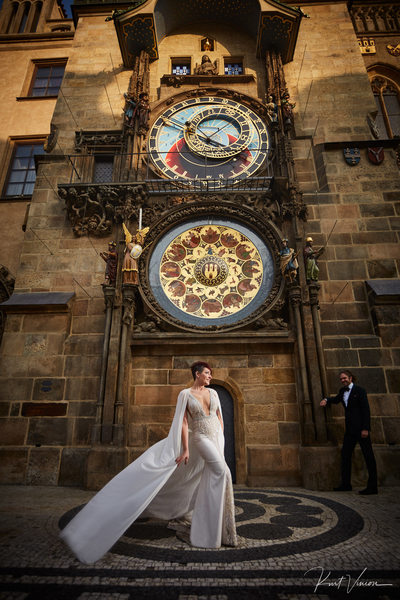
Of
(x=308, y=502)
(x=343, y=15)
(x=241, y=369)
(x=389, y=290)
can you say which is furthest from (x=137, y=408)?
(x=343, y=15)

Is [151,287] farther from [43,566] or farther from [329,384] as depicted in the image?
[43,566]

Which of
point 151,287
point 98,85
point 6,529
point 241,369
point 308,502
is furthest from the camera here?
point 98,85

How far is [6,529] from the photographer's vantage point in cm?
315

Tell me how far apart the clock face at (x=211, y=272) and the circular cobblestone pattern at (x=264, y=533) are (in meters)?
3.80

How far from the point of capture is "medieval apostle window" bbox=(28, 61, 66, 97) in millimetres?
13781

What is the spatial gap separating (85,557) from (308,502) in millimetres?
3149

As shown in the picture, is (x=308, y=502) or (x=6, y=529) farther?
(x=308, y=502)

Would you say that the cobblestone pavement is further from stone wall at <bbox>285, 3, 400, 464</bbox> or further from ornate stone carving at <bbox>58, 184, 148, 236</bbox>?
ornate stone carving at <bbox>58, 184, 148, 236</bbox>

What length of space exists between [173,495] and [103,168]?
874 centimetres

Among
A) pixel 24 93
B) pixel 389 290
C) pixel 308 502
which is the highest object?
pixel 24 93

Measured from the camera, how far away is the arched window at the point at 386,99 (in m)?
12.4

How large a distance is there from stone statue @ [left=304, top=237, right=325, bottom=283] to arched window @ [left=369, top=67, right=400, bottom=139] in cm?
800

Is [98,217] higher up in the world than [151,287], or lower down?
higher up

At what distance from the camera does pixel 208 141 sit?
9.34 metres
